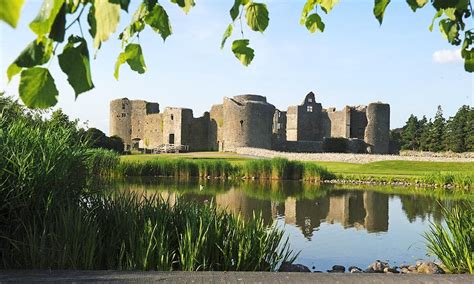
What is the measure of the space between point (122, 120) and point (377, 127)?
79.7ft

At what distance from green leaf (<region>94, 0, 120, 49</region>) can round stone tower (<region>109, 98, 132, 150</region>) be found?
49.5m

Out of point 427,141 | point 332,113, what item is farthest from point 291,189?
point 427,141

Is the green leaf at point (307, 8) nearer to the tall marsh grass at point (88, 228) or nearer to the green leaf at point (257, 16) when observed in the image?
the green leaf at point (257, 16)

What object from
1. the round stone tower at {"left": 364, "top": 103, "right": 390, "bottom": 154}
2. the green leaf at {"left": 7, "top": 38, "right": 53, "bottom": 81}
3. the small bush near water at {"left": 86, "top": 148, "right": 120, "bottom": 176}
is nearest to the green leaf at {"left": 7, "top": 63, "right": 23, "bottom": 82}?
the green leaf at {"left": 7, "top": 38, "right": 53, "bottom": 81}

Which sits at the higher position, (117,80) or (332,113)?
(332,113)

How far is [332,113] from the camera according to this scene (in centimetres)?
4872

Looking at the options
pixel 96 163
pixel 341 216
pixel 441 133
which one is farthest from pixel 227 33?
pixel 441 133

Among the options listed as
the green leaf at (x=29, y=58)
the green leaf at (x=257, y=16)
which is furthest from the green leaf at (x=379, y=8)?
the green leaf at (x=29, y=58)

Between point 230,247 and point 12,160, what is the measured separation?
7.41 feet

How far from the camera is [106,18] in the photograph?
3.24 ft

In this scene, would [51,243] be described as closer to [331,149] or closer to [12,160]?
[12,160]

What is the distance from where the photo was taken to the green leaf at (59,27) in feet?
3.14

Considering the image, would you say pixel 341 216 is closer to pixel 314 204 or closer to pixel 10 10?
pixel 314 204

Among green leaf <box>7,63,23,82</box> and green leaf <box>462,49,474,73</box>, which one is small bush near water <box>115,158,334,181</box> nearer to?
green leaf <box>462,49,474,73</box>
